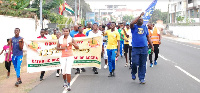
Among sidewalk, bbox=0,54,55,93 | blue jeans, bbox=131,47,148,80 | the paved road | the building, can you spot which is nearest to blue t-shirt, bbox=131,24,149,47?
blue jeans, bbox=131,47,148,80

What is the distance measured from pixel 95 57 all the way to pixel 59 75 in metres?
A: 1.45

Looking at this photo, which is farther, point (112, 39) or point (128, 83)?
point (112, 39)

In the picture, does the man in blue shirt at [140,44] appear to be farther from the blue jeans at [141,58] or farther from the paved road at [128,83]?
the paved road at [128,83]

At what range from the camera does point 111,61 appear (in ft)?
33.0

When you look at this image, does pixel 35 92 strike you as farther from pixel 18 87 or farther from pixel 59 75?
pixel 59 75

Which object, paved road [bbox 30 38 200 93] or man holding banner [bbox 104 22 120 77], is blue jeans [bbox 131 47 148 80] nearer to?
paved road [bbox 30 38 200 93]

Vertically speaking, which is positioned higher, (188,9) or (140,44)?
(188,9)

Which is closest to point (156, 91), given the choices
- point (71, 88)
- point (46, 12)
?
point (71, 88)

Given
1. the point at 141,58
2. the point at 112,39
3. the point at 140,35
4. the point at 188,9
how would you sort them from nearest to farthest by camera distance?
the point at 140,35, the point at 141,58, the point at 112,39, the point at 188,9

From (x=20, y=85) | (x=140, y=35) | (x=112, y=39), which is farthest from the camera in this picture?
(x=112, y=39)

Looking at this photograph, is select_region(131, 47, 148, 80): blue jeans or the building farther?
the building

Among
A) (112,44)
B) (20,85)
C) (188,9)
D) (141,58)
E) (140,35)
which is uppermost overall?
(188,9)

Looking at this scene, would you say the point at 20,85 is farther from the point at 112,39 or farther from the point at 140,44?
A: the point at 140,44

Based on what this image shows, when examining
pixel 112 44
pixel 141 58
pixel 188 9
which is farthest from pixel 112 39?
pixel 188 9
